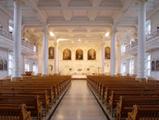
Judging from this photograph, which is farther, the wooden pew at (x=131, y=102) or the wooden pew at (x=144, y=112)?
the wooden pew at (x=131, y=102)

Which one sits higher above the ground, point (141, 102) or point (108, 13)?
point (108, 13)

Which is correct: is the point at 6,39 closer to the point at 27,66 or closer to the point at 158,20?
the point at 158,20

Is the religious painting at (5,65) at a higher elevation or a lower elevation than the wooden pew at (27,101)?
higher

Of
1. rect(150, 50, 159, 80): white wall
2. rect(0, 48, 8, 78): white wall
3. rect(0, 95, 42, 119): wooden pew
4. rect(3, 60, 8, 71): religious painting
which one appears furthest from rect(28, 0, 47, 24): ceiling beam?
rect(0, 95, 42, 119): wooden pew

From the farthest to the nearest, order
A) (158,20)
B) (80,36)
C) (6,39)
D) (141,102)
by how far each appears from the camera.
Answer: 1. (80,36)
2. (158,20)
3. (6,39)
4. (141,102)

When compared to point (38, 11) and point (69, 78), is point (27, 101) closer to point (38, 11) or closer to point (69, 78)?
point (38, 11)

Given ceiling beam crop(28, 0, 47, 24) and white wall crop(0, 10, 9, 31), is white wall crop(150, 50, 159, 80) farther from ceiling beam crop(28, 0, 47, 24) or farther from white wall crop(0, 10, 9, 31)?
white wall crop(0, 10, 9, 31)

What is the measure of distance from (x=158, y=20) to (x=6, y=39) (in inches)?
551

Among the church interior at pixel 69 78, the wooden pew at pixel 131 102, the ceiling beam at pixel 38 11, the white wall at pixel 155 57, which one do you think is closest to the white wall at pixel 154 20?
the church interior at pixel 69 78

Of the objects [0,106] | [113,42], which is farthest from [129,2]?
[0,106]

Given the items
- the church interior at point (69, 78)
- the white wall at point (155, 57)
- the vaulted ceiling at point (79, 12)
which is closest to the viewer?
the church interior at point (69, 78)

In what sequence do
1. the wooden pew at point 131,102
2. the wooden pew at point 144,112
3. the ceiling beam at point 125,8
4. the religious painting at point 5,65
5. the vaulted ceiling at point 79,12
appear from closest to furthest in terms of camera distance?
the wooden pew at point 144,112 → the wooden pew at point 131,102 → the ceiling beam at point 125,8 → the vaulted ceiling at point 79,12 → the religious painting at point 5,65

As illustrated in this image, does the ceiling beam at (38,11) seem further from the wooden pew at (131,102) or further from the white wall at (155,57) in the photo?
the wooden pew at (131,102)

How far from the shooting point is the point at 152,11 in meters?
25.4
